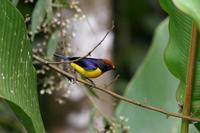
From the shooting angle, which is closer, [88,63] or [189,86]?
[189,86]

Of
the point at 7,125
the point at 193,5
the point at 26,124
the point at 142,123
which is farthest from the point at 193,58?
the point at 7,125

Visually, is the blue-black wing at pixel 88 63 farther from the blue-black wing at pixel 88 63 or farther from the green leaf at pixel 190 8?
the green leaf at pixel 190 8

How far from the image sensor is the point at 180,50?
1551 mm

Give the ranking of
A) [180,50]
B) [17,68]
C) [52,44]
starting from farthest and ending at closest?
[52,44]
[180,50]
[17,68]

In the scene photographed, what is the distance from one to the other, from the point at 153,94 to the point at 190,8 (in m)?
1.34

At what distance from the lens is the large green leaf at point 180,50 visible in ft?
4.83

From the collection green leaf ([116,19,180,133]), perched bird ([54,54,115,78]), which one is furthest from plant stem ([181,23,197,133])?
green leaf ([116,19,180,133])

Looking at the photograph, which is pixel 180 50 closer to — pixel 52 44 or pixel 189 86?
pixel 189 86

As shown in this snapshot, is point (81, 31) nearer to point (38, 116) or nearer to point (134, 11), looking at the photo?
point (38, 116)

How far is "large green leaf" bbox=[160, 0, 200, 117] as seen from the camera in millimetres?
1472

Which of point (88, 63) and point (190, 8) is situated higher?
point (190, 8)

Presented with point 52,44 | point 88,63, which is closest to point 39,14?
point 52,44

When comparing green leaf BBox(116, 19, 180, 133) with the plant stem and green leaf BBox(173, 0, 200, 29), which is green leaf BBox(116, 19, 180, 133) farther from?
green leaf BBox(173, 0, 200, 29)

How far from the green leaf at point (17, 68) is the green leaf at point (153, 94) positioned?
2.68 feet
